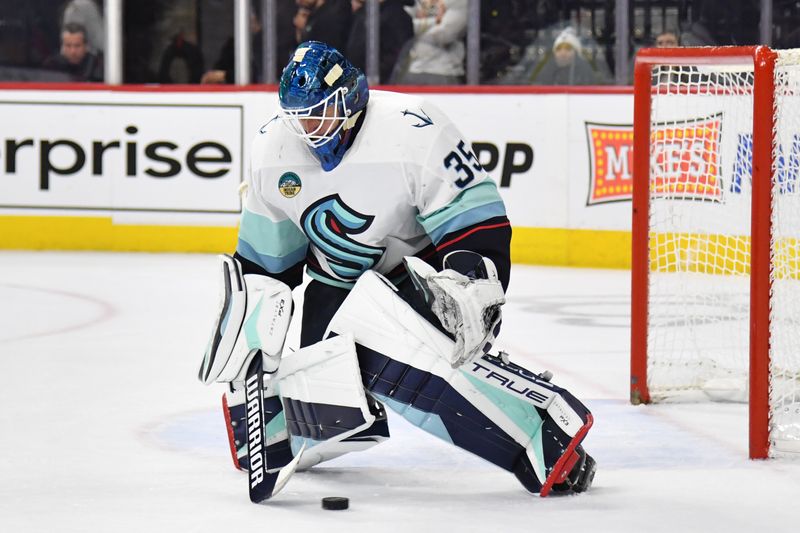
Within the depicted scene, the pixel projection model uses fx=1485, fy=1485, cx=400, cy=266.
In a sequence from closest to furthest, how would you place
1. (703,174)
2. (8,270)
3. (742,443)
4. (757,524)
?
(757,524)
(742,443)
(703,174)
(8,270)

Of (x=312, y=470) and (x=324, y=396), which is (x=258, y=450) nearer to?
(x=324, y=396)

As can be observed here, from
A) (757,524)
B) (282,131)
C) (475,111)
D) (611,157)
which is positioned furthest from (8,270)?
(757,524)

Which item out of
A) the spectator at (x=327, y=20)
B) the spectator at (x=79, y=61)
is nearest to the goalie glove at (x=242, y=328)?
the spectator at (x=327, y=20)

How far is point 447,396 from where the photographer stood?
8.87 ft

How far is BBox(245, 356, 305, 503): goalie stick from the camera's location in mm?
2646

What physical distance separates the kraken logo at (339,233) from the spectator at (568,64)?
14.4ft

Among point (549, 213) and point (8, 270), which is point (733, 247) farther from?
point (8, 270)

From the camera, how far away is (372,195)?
8.96 ft

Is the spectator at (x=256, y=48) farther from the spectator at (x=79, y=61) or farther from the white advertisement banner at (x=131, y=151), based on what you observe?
the spectator at (x=79, y=61)

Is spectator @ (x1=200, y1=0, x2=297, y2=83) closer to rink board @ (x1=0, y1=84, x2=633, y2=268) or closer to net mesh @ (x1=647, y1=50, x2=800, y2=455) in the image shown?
rink board @ (x1=0, y1=84, x2=633, y2=268)

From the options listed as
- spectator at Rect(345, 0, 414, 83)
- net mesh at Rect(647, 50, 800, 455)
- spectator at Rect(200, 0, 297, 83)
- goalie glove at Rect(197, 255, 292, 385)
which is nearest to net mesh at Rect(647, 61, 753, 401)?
net mesh at Rect(647, 50, 800, 455)

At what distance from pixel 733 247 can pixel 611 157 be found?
6.49ft

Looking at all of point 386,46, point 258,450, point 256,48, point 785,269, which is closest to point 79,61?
point 256,48

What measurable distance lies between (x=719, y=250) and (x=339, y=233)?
2.27 meters
